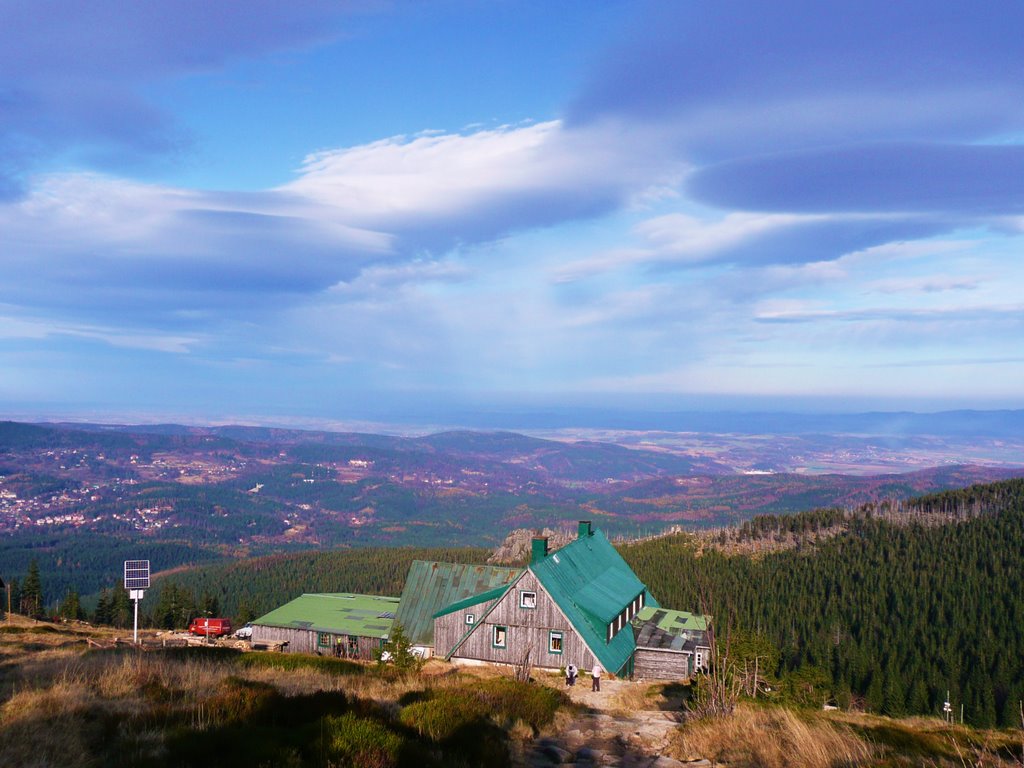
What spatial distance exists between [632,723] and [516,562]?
406ft

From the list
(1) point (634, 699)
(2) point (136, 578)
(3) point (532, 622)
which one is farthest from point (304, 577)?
(1) point (634, 699)

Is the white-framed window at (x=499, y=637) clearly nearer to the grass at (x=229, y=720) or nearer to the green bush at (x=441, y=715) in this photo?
the grass at (x=229, y=720)

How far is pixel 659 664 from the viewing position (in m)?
46.3

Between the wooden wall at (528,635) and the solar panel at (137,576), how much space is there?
19.2 meters

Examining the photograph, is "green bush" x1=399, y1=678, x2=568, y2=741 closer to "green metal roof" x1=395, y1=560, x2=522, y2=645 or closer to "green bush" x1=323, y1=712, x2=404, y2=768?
"green bush" x1=323, y1=712, x2=404, y2=768

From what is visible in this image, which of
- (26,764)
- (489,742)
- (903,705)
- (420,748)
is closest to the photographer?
(26,764)

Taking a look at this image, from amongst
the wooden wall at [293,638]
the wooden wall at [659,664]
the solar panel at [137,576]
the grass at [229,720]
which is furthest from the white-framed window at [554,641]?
the grass at [229,720]

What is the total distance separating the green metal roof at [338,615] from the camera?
53594 mm

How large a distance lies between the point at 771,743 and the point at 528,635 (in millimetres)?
32358

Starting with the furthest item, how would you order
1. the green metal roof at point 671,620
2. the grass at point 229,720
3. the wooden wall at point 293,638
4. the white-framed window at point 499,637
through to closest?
1. the wooden wall at point 293,638
2. the green metal roof at point 671,620
3. the white-framed window at point 499,637
4. the grass at point 229,720

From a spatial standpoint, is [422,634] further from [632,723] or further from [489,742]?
[489,742]

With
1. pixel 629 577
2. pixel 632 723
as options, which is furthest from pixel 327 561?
pixel 632 723

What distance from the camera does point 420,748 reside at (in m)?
10.3

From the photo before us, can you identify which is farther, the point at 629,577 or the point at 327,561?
the point at 327,561
